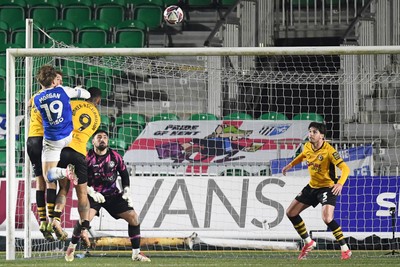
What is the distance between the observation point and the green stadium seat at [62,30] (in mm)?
20844

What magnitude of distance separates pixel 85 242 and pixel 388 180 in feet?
15.3

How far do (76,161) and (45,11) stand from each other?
959cm

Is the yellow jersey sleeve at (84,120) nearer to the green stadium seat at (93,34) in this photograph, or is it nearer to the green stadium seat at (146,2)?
the green stadium seat at (93,34)

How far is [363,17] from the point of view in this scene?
63.0ft

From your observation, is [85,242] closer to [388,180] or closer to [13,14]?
[388,180]

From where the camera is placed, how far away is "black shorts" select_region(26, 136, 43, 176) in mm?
12695

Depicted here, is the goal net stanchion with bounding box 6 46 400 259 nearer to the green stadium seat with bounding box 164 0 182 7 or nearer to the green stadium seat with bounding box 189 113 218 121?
the green stadium seat with bounding box 189 113 218 121

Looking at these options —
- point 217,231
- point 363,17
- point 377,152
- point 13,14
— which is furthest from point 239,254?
point 13,14

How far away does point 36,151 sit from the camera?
1270cm

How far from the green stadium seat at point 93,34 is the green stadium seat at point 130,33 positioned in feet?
0.80

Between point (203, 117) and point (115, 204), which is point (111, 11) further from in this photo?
point (115, 204)

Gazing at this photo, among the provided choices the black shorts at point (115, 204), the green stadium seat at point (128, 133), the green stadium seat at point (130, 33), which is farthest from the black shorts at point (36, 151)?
the green stadium seat at point (130, 33)

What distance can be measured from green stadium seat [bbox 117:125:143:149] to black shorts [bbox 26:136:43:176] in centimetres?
523

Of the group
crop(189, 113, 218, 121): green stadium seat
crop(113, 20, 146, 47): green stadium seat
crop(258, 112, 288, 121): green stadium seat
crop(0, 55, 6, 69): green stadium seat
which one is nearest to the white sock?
crop(189, 113, 218, 121): green stadium seat
